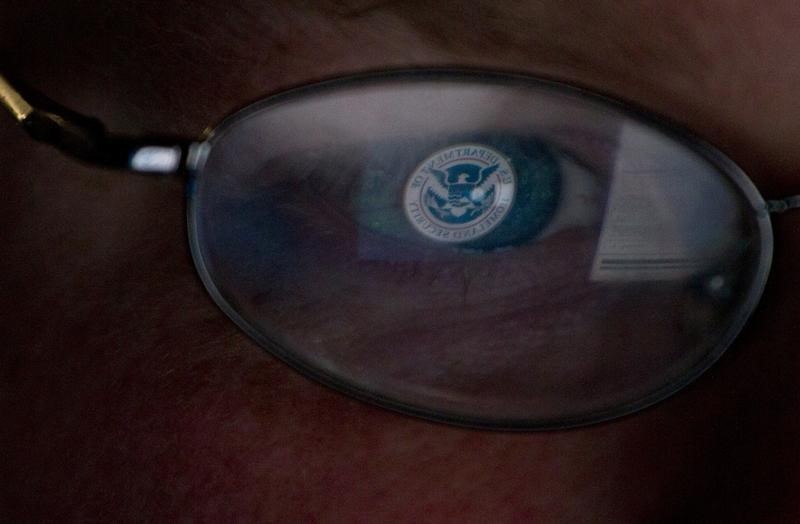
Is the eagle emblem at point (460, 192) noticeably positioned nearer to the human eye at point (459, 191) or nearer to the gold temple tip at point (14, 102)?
the human eye at point (459, 191)

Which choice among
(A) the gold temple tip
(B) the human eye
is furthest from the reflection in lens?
(A) the gold temple tip

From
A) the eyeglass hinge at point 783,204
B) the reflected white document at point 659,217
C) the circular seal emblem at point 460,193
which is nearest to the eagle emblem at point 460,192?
the circular seal emblem at point 460,193

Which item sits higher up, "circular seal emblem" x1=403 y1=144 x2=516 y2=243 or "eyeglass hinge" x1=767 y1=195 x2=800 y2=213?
"eyeglass hinge" x1=767 y1=195 x2=800 y2=213

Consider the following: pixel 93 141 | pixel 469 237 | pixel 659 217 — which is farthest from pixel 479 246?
pixel 93 141

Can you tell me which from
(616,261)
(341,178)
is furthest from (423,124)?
(616,261)

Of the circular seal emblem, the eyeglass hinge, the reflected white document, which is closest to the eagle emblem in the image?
the circular seal emblem

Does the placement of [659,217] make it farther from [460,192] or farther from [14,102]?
[14,102]

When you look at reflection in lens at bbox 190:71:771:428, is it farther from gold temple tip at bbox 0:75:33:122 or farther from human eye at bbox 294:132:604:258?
gold temple tip at bbox 0:75:33:122

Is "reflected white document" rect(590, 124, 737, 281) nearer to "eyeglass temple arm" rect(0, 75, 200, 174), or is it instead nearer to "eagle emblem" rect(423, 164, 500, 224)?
"eagle emblem" rect(423, 164, 500, 224)
